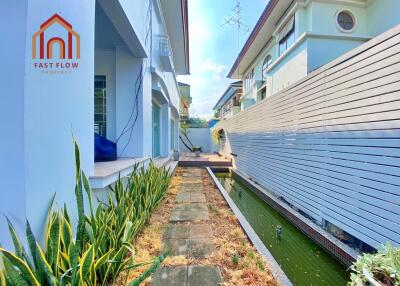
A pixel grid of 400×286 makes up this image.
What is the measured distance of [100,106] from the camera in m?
6.16

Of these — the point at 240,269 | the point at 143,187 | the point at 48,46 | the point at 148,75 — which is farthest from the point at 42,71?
the point at 148,75

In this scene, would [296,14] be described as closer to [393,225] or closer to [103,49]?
[103,49]

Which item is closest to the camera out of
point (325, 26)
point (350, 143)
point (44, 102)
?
point (44, 102)

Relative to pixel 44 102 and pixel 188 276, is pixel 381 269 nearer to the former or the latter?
pixel 188 276

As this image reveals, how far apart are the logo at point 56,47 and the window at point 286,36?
32.6 ft

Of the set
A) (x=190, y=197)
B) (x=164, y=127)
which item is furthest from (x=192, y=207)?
(x=164, y=127)

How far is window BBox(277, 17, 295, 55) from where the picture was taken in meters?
10.4

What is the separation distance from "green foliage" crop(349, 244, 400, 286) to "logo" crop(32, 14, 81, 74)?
9.64 ft

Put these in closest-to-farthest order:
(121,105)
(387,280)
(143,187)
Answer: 1. (387,280)
2. (143,187)
3. (121,105)

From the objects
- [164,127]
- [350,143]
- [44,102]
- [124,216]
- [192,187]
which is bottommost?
[192,187]

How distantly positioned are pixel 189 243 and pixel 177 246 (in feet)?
0.62

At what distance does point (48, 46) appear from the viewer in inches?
90.1

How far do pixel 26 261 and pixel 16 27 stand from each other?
1725mm

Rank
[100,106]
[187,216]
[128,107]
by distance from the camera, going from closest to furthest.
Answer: [187,216], [128,107], [100,106]
